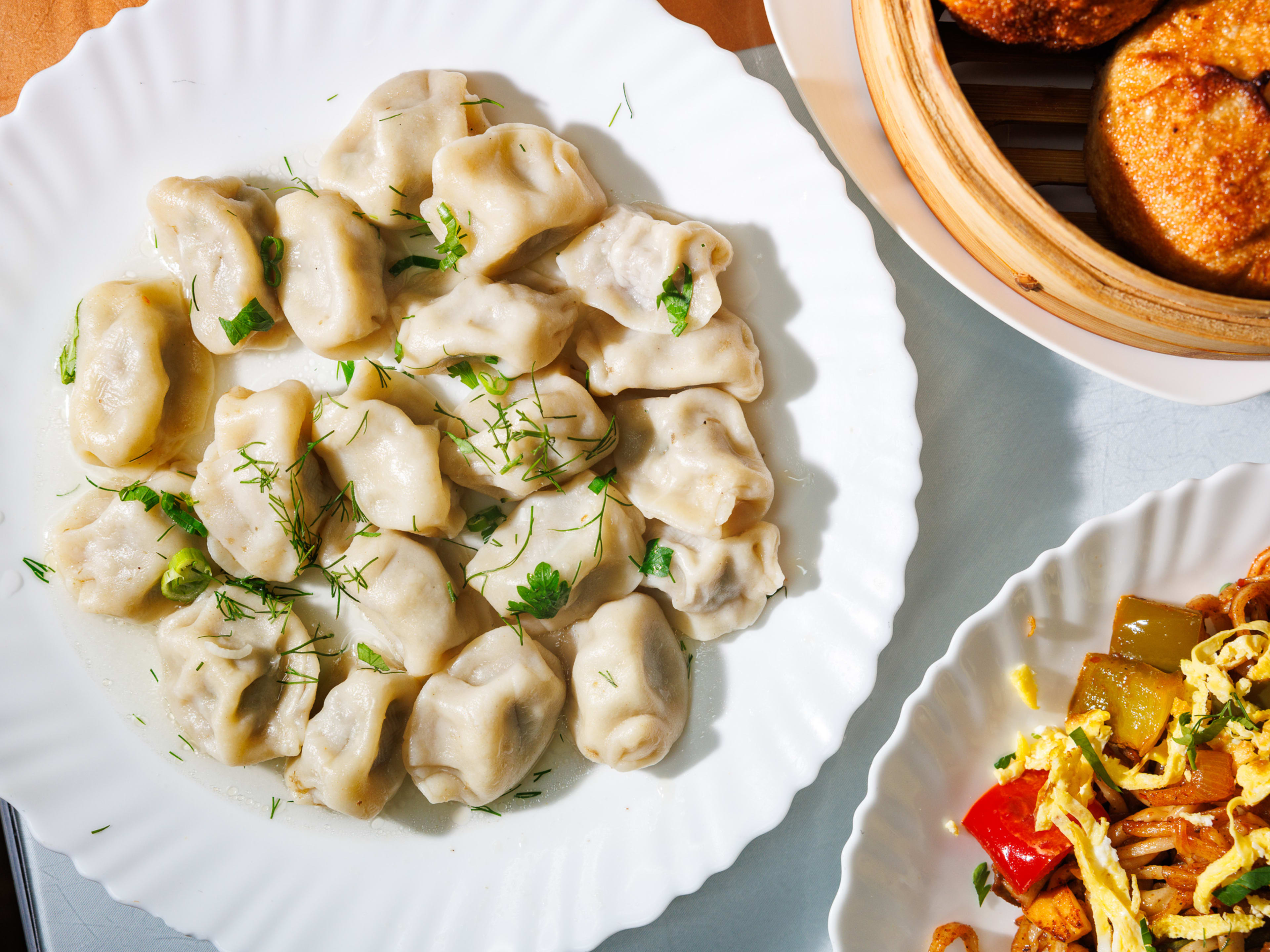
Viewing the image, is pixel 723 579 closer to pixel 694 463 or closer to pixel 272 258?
pixel 694 463

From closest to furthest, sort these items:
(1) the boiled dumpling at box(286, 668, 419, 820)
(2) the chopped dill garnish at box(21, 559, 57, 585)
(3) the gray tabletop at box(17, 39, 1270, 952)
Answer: (1) the boiled dumpling at box(286, 668, 419, 820)
(2) the chopped dill garnish at box(21, 559, 57, 585)
(3) the gray tabletop at box(17, 39, 1270, 952)

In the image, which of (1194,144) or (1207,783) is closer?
(1194,144)

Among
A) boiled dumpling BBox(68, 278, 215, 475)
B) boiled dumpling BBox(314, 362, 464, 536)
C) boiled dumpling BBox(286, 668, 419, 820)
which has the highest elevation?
boiled dumpling BBox(68, 278, 215, 475)

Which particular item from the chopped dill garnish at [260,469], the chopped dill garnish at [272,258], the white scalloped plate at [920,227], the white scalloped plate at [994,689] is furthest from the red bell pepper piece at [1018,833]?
the chopped dill garnish at [272,258]

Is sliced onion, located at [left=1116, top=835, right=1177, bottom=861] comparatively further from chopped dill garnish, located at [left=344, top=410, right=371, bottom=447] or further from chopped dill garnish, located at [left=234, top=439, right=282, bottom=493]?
chopped dill garnish, located at [left=234, top=439, right=282, bottom=493]

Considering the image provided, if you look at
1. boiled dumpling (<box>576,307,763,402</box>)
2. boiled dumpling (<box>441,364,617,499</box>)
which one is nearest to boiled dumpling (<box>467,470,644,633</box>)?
boiled dumpling (<box>441,364,617,499</box>)

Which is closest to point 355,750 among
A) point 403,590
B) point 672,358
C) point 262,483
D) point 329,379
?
point 403,590
